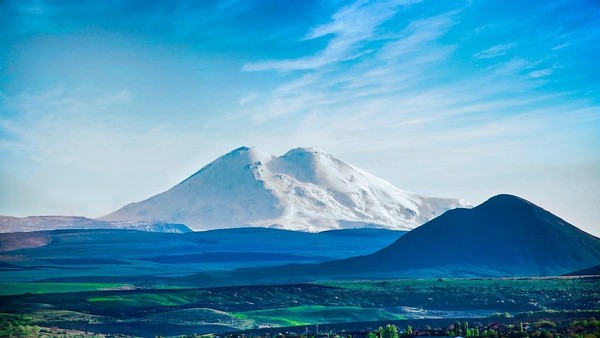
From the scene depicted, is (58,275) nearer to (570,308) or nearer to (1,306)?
(1,306)

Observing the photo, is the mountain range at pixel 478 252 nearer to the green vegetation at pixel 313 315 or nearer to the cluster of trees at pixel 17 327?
the green vegetation at pixel 313 315

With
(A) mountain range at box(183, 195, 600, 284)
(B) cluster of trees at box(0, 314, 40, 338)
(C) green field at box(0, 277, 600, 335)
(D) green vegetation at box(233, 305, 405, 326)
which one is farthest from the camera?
(A) mountain range at box(183, 195, 600, 284)

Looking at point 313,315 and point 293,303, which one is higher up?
point 293,303

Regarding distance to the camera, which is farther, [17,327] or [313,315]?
[313,315]

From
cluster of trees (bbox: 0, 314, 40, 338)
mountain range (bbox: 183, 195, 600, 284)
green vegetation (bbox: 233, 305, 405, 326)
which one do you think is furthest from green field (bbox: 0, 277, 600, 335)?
mountain range (bbox: 183, 195, 600, 284)

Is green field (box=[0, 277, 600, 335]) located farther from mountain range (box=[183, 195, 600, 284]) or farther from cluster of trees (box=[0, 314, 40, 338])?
mountain range (box=[183, 195, 600, 284])

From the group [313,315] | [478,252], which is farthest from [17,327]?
[478,252]

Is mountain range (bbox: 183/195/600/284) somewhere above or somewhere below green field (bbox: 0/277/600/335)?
above

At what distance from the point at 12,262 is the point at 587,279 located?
108677 millimetres

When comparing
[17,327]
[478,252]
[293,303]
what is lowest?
[17,327]

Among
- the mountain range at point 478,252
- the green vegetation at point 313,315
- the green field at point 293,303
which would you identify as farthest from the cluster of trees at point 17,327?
the mountain range at point 478,252

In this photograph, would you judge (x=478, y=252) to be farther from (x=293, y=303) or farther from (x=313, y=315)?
(x=313, y=315)

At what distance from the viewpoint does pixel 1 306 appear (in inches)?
3671

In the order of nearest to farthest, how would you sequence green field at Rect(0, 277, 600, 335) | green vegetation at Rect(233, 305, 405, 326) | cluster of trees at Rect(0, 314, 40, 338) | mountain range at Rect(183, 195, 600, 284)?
cluster of trees at Rect(0, 314, 40, 338), green field at Rect(0, 277, 600, 335), green vegetation at Rect(233, 305, 405, 326), mountain range at Rect(183, 195, 600, 284)
